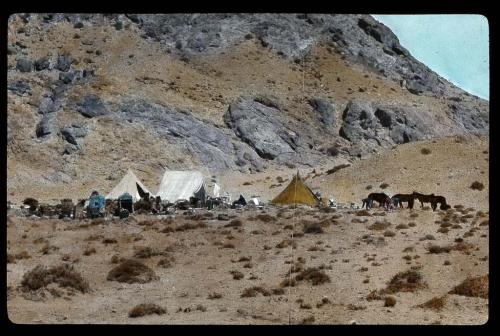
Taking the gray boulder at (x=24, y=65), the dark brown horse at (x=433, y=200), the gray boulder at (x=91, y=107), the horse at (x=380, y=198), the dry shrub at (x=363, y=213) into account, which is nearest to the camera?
the gray boulder at (x=24, y=65)

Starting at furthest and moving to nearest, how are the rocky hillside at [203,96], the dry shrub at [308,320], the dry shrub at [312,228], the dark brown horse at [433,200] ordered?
1. the dark brown horse at [433,200]
2. the dry shrub at [312,228]
3. the rocky hillside at [203,96]
4. the dry shrub at [308,320]

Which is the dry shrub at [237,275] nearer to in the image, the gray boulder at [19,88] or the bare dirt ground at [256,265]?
the bare dirt ground at [256,265]

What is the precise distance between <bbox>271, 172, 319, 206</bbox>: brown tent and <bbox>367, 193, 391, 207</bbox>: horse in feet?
3.48

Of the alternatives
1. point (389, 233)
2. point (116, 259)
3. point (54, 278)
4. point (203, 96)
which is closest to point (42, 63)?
point (203, 96)

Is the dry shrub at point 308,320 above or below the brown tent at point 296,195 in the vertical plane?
below

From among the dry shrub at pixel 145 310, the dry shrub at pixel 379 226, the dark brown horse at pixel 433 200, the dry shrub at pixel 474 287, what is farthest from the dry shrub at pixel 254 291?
the dark brown horse at pixel 433 200

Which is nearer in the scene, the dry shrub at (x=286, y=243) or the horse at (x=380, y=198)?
the dry shrub at (x=286, y=243)

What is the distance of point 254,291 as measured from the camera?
6836 millimetres

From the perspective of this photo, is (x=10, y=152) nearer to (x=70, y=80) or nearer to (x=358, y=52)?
(x=70, y=80)

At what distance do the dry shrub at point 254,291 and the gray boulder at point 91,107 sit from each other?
3010 mm

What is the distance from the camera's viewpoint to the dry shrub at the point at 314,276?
7008mm

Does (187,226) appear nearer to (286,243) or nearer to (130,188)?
(130,188)

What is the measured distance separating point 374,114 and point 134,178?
5.02 m

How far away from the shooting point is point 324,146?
906 cm
